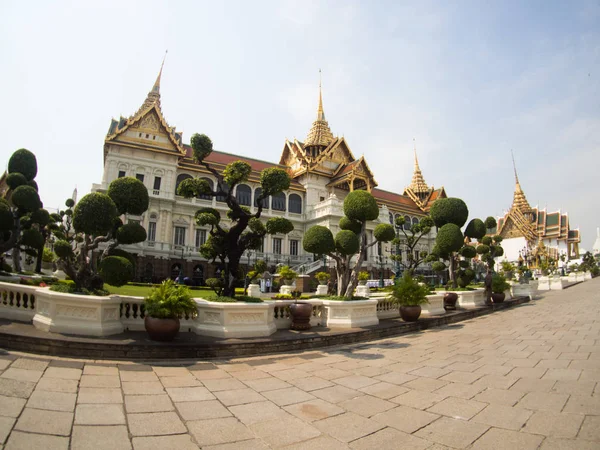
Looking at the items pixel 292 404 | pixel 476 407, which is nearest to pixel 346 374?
pixel 292 404

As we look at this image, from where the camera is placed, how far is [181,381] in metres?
4.68

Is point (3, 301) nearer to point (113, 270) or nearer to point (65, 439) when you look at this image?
point (113, 270)

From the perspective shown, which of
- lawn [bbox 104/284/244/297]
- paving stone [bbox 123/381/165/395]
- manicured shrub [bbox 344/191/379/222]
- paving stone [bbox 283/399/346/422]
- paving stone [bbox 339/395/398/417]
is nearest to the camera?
paving stone [bbox 283/399/346/422]

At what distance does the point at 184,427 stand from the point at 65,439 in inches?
38.5

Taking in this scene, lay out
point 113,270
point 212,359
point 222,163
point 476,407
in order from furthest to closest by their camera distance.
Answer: point 222,163, point 113,270, point 212,359, point 476,407

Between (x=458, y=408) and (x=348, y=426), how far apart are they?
145 centimetres

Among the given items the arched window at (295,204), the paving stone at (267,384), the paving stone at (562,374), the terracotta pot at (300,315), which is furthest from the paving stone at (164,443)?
the arched window at (295,204)

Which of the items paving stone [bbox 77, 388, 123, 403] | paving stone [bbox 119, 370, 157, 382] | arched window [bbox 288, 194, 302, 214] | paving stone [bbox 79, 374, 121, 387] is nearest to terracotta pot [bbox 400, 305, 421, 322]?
paving stone [bbox 119, 370, 157, 382]

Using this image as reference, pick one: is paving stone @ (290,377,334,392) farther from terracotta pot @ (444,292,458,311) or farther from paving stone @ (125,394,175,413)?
terracotta pot @ (444,292,458,311)

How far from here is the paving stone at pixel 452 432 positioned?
9.70ft

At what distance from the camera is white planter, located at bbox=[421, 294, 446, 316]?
1289 centimetres

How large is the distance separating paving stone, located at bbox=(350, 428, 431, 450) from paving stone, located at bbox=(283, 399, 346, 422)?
0.65m

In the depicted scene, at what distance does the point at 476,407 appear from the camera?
3803 mm

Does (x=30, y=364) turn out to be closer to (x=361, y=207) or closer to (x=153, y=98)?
(x=361, y=207)
